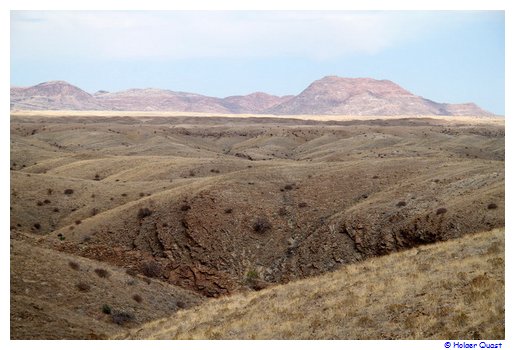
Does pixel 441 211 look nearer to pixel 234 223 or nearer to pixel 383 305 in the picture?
pixel 234 223

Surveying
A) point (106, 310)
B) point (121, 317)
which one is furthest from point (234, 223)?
point (106, 310)

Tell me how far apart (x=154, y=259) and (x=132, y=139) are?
272 ft

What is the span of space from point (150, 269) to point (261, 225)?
8.87 metres

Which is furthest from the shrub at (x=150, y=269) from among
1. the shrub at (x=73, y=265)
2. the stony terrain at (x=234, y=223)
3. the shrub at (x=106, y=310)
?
the shrub at (x=106, y=310)

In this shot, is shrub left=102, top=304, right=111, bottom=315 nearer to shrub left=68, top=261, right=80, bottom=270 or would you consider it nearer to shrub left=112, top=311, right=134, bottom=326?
shrub left=112, top=311, right=134, bottom=326

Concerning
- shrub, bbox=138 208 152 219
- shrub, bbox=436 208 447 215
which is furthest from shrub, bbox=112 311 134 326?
shrub, bbox=436 208 447 215

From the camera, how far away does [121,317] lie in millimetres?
24953

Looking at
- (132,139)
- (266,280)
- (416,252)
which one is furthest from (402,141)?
(416,252)

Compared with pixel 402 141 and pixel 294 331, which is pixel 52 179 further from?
pixel 402 141

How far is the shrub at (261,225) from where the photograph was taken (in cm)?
4138

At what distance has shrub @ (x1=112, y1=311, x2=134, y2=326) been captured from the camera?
2459cm

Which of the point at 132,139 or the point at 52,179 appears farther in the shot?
the point at 132,139

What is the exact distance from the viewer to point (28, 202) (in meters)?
49.4

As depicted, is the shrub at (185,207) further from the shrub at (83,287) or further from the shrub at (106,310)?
the shrub at (106,310)
